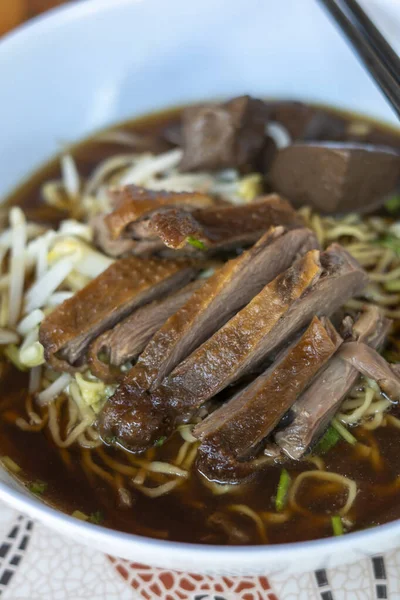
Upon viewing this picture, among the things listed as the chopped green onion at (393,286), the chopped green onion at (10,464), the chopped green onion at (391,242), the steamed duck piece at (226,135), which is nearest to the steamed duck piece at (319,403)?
the chopped green onion at (393,286)

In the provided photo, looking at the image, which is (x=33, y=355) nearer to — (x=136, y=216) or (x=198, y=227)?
(x=136, y=216)

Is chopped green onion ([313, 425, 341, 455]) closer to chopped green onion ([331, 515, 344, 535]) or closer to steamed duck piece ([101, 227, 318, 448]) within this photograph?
chopped green onion ([331, 515, 344, 535])

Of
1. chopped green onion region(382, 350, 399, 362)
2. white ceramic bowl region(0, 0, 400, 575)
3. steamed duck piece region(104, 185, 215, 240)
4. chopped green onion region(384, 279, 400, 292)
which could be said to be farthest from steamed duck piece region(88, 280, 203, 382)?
white ceramic bowl region(0, 0, 400, 575)

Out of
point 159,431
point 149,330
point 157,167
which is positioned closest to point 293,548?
point 159,431

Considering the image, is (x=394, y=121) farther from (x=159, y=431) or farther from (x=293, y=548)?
Answer: (x=293, y=548)

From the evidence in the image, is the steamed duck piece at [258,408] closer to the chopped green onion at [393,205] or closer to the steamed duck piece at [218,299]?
the steamed duck piece at [218,299]
